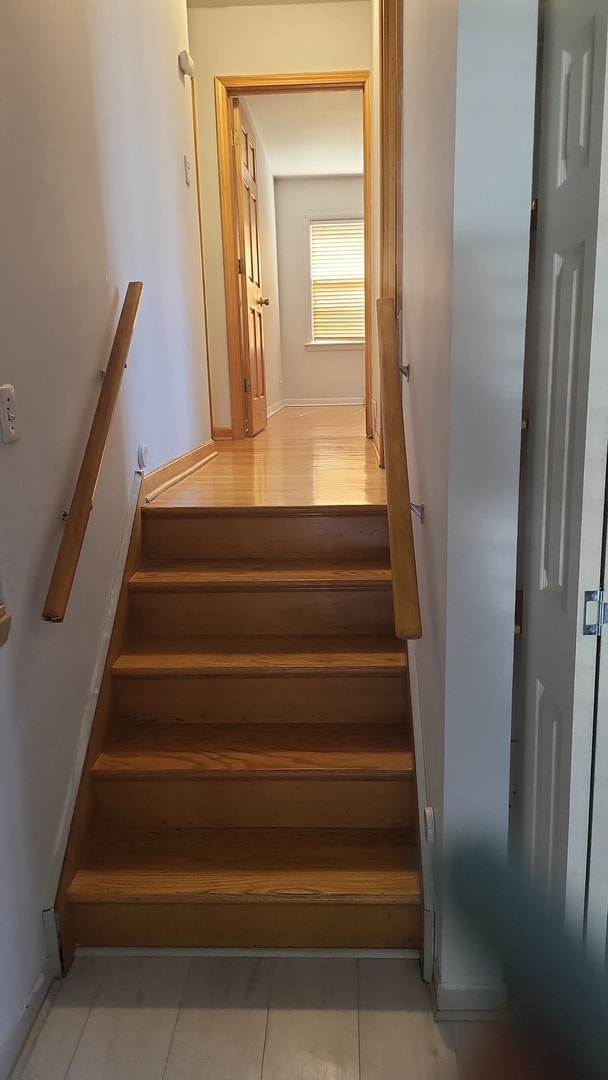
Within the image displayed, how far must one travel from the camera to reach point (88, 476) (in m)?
1.78

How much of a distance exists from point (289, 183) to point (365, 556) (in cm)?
641

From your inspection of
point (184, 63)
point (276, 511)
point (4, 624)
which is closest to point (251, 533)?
point (276, 511)

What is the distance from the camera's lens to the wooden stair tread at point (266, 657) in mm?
2045

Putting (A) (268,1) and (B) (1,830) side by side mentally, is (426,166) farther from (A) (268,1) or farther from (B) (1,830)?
(A) (268,1)

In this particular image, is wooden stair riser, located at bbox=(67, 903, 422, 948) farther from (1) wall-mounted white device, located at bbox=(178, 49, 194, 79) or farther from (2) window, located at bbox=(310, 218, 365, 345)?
(2) window, located at bbox=(310, 218, 365, 345)

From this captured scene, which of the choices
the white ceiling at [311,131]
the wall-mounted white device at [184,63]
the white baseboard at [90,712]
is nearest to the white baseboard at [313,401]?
the white ceiling at [311,131]

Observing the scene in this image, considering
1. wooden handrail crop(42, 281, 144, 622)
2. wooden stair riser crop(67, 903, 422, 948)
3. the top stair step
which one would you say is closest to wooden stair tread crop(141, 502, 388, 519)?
the top stair step

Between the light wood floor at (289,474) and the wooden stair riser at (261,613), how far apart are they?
40cm

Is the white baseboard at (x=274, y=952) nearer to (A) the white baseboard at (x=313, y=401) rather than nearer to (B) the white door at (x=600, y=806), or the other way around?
(B) the white door at (x=600, y=806)

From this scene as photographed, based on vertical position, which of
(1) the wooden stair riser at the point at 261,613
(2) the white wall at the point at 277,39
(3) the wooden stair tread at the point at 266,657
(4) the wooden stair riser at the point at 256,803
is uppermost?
(2) the white wall at the point at 277,39

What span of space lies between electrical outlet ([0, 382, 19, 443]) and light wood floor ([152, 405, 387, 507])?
110cm

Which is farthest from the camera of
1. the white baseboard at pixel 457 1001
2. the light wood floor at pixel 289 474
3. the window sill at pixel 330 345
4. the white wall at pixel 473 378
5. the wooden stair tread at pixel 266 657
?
the window sill at pixel 330 345

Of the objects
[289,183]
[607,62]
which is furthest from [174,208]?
[289,183]

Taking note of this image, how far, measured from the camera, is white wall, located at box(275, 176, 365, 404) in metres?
7.61
